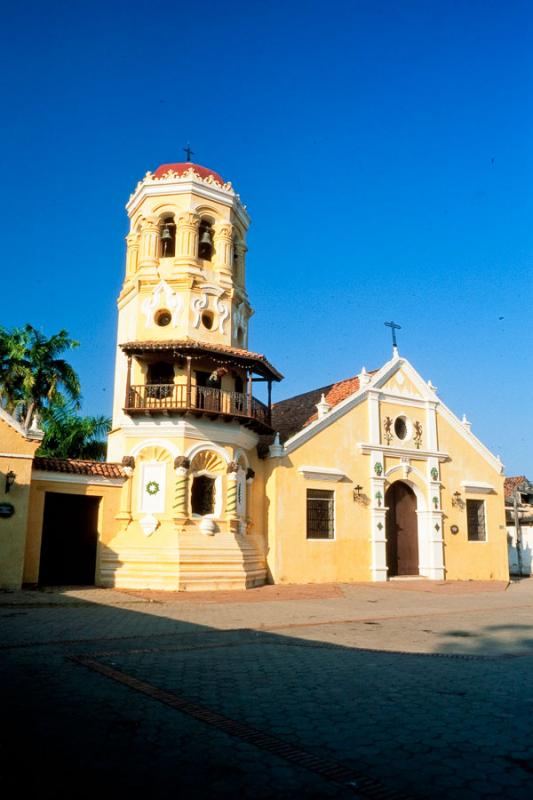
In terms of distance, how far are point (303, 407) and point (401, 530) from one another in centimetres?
643

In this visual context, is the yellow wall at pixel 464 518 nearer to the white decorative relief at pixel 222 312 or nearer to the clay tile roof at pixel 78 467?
the white decorative relief at pixel 222 312

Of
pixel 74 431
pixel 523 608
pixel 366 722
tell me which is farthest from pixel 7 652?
pixel 74 431

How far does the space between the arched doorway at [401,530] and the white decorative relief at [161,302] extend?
1081 cm

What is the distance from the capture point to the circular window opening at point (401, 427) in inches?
1022

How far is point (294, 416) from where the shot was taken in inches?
1064

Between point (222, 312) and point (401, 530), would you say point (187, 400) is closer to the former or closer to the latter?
point (222, 312)

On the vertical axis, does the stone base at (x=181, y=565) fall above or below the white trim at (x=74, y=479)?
below

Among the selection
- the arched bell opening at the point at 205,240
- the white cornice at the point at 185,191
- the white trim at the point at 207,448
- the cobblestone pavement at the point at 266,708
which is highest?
the white cornice at the point at 185,191

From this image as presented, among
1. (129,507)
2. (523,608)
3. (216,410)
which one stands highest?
(216,410)

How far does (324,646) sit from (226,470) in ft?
36.6

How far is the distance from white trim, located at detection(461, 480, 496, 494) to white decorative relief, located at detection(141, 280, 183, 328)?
1410 cm

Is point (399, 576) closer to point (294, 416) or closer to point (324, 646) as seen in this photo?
point (294, 416)

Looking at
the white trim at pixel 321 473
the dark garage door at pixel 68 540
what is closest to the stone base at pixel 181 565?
the dark garage door at pixel 68 540

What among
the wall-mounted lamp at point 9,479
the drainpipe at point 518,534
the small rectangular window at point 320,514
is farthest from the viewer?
the drainpipe at point 518,534
